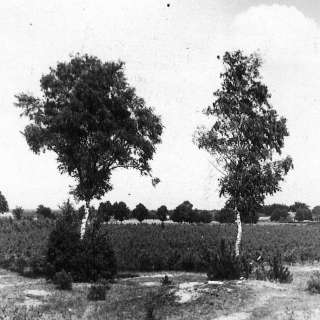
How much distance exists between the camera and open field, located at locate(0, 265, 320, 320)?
40.5 feet

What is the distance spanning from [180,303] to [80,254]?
8.09m

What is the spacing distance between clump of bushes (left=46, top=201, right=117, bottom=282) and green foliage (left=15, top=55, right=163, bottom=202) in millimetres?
2152

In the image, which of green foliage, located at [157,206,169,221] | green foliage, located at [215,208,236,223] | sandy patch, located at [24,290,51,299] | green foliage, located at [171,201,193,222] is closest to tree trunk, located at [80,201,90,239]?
sandy patch, located at [24,290,51,299]

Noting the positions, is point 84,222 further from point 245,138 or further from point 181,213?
point 181,213

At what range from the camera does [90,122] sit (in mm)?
21531

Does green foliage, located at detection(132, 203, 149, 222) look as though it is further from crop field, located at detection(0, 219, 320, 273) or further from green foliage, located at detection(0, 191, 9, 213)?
green foliage, located at detection(0, 191, 9, 213)

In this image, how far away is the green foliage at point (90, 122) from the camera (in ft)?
69.8

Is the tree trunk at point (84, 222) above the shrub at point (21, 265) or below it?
above

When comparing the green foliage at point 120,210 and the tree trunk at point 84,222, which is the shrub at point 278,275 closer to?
the tree trunk at point 84,222

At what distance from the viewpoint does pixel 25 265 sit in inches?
1025

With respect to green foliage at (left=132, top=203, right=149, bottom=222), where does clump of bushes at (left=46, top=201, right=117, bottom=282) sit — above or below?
below

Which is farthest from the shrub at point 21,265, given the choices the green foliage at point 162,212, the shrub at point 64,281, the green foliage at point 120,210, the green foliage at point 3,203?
the green foliage at point 3,203

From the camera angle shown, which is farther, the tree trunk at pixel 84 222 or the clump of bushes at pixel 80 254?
the tree trunk at pixel 84 222

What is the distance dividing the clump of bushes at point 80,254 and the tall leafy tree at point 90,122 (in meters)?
1.00
